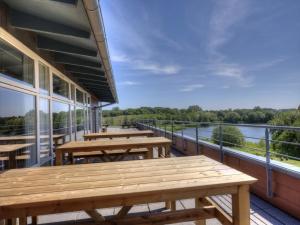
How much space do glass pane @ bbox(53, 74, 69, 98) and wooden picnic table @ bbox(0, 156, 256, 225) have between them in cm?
300

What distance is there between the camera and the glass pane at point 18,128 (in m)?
2.81

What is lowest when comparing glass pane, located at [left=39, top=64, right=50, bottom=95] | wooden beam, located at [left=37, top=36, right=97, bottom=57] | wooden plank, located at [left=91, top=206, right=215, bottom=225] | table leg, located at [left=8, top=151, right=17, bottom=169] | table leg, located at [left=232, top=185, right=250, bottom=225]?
wooden plank, located at [left=91, top=206, right=215, bottom=225]

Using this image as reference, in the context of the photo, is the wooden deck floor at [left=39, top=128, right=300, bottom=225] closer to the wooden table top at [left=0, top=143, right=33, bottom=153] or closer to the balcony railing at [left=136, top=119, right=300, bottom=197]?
the balcony railing at [left=136, top=119, right=300, bottom=197]

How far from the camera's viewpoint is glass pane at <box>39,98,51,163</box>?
3998 mm

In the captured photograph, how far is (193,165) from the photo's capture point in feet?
7.06

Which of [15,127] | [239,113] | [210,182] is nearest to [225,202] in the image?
[210,182]

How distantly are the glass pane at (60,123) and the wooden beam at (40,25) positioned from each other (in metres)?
1.89

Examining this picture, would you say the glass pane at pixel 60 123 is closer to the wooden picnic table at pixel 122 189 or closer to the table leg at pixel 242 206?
the wooden picnic table at pixel 122 189

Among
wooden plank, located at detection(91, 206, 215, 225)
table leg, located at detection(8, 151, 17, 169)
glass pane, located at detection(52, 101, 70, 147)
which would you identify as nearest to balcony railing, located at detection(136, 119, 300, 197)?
wooden plank, located at detection(91, 206, 215, 225)

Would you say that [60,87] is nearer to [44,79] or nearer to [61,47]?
[44,79]

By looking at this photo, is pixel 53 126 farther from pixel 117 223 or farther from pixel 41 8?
pixel 117 223

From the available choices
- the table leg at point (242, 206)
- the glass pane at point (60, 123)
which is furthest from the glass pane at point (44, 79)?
the table leg at point (242, 206)

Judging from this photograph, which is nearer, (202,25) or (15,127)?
(15,127)

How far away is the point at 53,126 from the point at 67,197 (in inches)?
138
